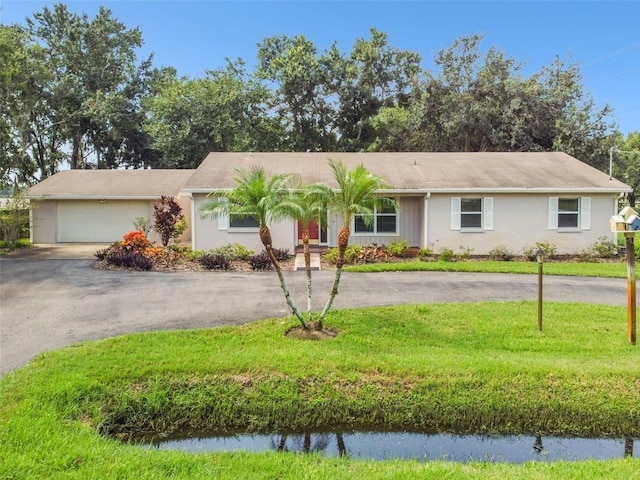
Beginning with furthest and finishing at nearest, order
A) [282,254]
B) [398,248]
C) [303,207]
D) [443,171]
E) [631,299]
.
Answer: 1. [443,171]
2. [398,248]
3. [282,254]
4. [303,207]
5. [631,299]

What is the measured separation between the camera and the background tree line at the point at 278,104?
2694cm

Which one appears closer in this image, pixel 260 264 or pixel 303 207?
pixel 303 207

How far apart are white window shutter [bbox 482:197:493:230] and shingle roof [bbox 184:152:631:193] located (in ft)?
1.87

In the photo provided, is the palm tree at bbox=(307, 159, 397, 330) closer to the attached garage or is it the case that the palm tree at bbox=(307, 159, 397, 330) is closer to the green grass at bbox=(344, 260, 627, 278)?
the green grass at bbox=(344, 260, 627, 278)

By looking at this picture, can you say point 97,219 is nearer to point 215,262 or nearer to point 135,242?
point 135,242

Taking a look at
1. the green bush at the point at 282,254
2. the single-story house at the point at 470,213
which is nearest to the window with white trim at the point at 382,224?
the single-story house at the point at 470,213

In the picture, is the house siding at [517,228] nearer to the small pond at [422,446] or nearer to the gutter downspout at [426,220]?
the gutter downspout at [426,220]

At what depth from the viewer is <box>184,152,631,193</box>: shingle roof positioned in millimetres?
15914

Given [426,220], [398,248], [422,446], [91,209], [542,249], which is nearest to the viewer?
[422,446]

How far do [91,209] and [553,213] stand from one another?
2050 cm

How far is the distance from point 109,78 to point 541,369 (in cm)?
3548

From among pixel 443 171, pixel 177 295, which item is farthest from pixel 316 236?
pixel 177 295

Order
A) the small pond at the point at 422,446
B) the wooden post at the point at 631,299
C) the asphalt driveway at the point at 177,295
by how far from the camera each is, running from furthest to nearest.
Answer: the asphalt driveway at the point at 177,295, the wooden post at the point at 631,299, the small pond at the point at 422,446

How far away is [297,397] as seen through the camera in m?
5.01
